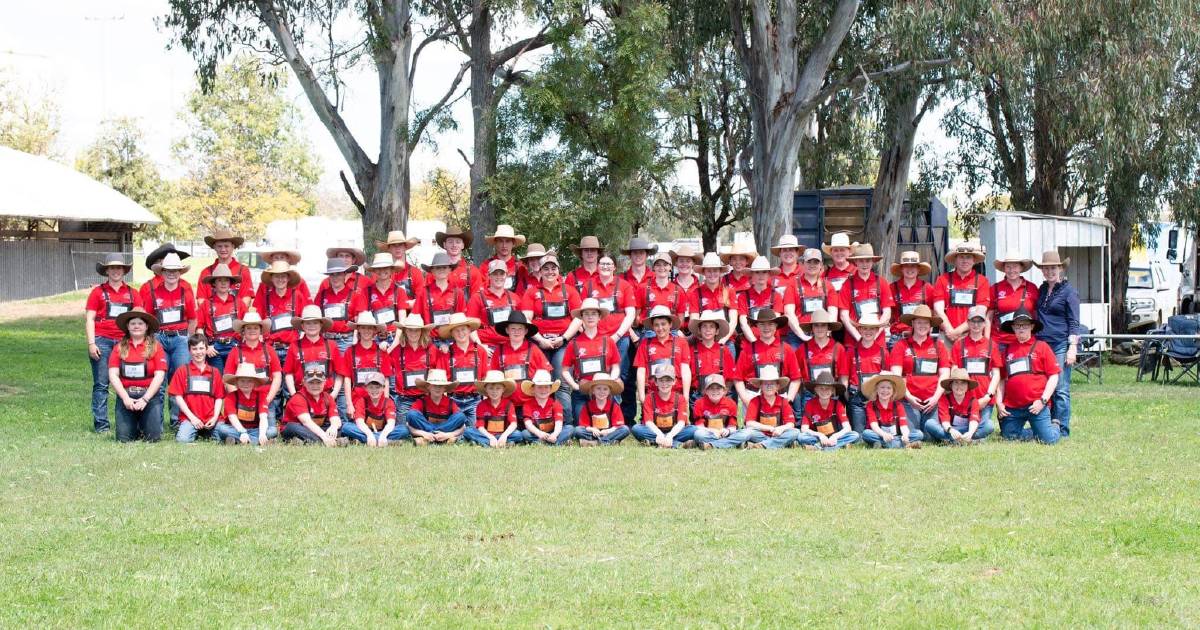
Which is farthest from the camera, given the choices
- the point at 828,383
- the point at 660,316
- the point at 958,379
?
the point at 660,316

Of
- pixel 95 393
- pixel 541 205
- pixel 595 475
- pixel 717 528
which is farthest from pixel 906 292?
pixel 541 205

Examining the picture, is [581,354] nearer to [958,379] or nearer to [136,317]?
[958,379]

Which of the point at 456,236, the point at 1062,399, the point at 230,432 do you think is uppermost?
the point at 456,236

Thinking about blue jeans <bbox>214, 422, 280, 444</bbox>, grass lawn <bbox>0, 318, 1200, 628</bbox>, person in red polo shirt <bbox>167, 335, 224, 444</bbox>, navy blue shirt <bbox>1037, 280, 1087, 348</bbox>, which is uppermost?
navy blue shirt <bbox>1037, 280, 1087, 348</bbox>

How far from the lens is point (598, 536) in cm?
835

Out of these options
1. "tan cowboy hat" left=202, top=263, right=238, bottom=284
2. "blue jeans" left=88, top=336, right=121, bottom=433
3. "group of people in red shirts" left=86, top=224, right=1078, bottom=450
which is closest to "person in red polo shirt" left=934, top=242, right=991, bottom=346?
"group of people in red shirts" left=86, top=224, right=1078, bottom=450

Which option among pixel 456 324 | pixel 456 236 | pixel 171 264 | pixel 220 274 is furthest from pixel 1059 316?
pixel 171 264

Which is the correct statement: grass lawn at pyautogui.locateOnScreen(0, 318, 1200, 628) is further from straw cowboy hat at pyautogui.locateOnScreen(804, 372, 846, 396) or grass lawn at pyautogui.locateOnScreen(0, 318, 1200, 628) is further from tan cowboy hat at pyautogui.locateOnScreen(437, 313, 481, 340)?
tan cowboy hat at pyautogui.locateOnScreen(437, 313, 481, 340)

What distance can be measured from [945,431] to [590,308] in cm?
353

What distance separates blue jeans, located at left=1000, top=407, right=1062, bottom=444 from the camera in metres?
12.5

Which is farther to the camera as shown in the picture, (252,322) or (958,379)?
(252,322)

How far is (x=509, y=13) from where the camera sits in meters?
23.4

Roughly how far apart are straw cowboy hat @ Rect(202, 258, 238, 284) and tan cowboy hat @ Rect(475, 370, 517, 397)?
2.87 meters

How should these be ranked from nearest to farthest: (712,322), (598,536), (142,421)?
(598,536) < (712,322) < (142,421)
